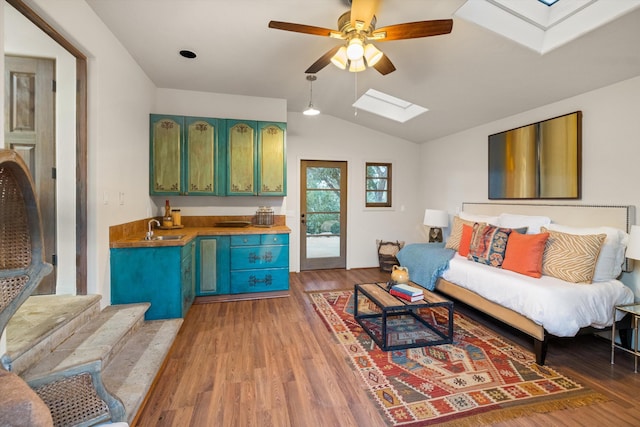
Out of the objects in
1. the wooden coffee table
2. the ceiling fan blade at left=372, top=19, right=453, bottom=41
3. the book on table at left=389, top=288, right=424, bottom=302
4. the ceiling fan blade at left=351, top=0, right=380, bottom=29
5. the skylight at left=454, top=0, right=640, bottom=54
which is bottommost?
the wooden coffee table

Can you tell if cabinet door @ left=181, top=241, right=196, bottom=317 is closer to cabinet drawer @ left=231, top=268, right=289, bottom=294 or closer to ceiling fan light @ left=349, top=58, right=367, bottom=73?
cabinet drawer @ left=231, top=268, right=289, bottom=294

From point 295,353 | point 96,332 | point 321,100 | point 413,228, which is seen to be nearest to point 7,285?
point 96,332

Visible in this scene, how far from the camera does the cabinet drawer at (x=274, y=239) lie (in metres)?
3.70

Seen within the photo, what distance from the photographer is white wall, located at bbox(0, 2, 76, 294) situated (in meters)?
2.23

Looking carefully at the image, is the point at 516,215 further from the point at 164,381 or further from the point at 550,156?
the point at 164,381

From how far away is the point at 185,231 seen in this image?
3.58 metres

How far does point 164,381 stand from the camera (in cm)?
204

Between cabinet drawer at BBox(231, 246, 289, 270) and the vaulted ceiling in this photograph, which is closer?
the vaulted ceiling

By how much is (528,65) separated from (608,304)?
215cm

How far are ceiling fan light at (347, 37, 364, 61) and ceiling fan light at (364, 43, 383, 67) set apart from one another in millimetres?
88

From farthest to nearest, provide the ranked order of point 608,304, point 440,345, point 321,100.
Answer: point 321,100 < point 440,345 < point 608,304

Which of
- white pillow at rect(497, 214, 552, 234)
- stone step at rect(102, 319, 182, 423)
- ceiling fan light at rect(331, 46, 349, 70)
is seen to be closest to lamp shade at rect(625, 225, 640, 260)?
white pillow at rect(497, 214, 552, 234)

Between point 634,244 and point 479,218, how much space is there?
1.77m

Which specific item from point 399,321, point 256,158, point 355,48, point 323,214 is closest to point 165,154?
point 256,158
